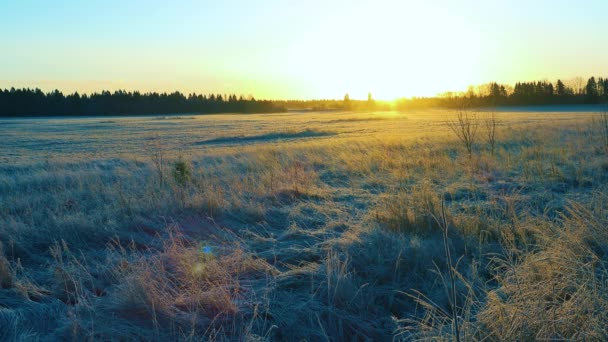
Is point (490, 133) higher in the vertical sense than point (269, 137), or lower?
higher

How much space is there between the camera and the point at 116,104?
94.4 m

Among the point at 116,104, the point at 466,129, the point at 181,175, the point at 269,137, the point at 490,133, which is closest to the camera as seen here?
the point at 181,175

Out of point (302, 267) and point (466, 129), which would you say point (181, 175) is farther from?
point (466, 129)

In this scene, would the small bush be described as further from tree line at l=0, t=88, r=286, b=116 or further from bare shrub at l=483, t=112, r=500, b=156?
tree line at l=0, t=88, r=286, b=116

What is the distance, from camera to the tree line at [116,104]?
8631cm

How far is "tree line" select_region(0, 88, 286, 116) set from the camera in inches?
3398

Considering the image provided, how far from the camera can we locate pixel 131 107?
95875 mm

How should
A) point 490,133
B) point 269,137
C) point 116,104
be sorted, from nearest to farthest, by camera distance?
point 490,133
point 269,137
point 116,104

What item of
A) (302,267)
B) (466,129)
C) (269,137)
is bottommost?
(302,267)

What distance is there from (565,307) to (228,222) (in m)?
4.03

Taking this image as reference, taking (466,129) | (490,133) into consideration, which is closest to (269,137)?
(490,133)

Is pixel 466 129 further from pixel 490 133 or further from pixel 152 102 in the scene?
pixel 152 102

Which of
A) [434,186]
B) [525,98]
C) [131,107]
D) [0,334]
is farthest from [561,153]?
[131,107]

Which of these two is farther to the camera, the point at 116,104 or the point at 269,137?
the point at 116,104
